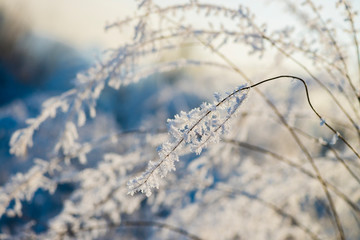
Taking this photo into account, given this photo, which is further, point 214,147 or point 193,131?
point 214,147

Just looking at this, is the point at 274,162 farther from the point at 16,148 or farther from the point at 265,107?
the point at 16,148

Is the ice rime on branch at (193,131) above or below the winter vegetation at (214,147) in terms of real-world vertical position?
below

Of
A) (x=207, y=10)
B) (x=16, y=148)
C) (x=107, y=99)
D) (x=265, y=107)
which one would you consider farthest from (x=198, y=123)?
(x=107, y=99)

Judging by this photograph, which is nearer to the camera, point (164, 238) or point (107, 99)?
point (164, 238)

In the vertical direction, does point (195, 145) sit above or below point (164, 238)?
below

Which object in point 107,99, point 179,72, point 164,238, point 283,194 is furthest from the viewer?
point 179,72

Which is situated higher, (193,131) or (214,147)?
(214,147)

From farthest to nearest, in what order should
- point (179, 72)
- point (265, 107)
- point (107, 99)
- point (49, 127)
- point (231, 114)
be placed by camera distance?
point (179, 72) < point (107, 99) < point (49, 127) < point (265, 107) < point (231, 114)

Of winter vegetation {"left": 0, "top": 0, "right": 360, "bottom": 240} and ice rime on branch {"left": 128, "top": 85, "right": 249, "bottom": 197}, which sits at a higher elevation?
winter vegetation {"left": 0, "top": 0, "right": 360, "bottom": 240}
